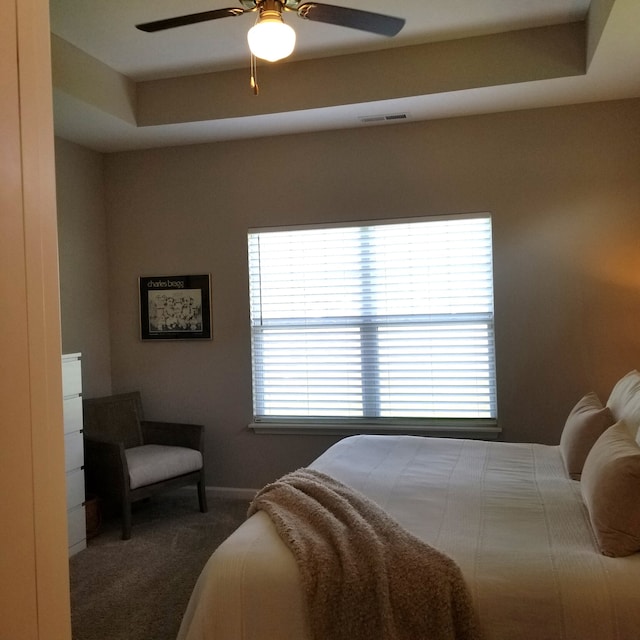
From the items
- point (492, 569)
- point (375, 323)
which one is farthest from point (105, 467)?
point (492, 569)

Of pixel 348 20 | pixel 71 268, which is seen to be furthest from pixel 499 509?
pixel 71 268

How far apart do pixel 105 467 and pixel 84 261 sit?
63.4 inches

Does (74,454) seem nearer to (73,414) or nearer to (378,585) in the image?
(73,414)

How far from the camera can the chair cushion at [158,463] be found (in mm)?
3965

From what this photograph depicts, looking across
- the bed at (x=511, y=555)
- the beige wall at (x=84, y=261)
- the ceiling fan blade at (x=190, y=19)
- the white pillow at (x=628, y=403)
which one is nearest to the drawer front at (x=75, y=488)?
the beige wall at (x=84, y=261)

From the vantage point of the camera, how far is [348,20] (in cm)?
249

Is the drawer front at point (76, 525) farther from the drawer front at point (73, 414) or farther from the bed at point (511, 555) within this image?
the bed at point (511, 555)

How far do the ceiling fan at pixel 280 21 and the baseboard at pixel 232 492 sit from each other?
128 inches

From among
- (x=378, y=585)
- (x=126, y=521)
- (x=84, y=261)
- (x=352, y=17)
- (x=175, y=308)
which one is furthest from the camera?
(x=175, y=308)

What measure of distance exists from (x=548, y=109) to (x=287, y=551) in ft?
11.0

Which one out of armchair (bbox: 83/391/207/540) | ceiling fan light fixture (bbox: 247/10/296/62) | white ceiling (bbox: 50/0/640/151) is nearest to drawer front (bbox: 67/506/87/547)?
armchair (bbox: 83/391/207/540)

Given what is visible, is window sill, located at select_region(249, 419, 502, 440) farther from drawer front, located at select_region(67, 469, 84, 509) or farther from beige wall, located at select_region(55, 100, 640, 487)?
drawer front, located at select_region(67, 469, 84, 509)

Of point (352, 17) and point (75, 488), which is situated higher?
point (352, 17)

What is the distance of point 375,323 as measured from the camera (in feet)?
14.5
